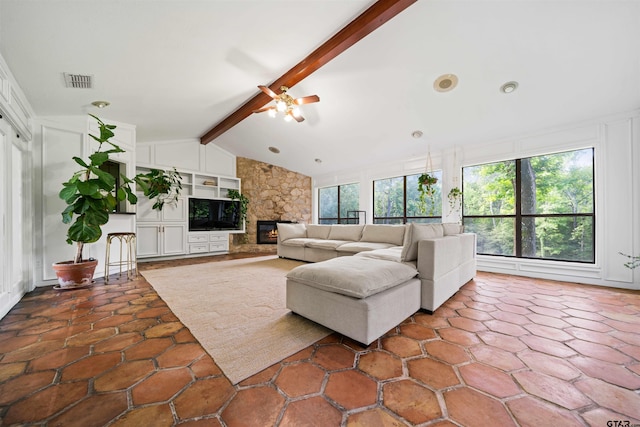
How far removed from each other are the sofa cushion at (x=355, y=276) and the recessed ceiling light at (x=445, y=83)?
2456 mm

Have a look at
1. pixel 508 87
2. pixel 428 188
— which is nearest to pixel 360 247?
pixel 428 188

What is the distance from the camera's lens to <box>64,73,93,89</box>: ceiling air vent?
247 centimetres

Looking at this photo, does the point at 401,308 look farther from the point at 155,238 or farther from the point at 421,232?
the point at 155,238

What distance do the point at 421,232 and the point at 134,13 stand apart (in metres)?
3.09

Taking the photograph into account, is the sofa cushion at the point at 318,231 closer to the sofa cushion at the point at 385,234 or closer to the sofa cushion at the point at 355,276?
the sofa cushion at the point at 385,234

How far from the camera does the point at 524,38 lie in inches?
91.3

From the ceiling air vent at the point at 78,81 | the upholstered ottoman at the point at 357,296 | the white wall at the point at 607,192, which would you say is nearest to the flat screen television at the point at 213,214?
the ceiling air vent at the point at 78,81

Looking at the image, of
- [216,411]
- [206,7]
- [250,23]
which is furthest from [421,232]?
[206,7]

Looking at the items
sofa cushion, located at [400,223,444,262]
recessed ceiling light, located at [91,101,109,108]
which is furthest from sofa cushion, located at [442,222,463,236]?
recessed ceiling light, located at [91,101,109,108]

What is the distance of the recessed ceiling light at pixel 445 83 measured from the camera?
2941 millimetres

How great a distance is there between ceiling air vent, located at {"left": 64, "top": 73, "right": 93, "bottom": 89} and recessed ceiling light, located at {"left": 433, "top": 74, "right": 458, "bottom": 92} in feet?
13.2

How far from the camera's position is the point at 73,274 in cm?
289

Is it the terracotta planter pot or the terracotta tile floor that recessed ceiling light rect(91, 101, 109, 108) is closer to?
the terracotta planter pot

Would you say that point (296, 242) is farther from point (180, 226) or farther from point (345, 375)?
point (345, 375)
